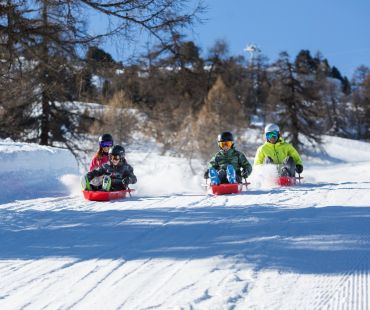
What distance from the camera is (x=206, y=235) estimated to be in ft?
16.2

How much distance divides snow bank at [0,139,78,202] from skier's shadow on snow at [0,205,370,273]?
3.18m

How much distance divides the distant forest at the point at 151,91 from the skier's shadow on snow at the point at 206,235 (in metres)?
3.27

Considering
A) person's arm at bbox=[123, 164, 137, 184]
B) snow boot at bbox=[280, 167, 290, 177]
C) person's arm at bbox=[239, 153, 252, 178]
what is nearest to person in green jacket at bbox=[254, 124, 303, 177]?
snow boot at bbox=[280, 167, 290, 177]

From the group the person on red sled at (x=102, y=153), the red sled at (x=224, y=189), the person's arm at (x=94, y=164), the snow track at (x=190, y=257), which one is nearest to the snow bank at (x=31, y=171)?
the person's arm at (x=94, y=164)

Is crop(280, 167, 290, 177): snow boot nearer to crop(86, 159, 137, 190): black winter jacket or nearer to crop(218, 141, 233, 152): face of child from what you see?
crop(218, 141, 233, 152): face of child

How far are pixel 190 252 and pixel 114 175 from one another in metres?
4.73

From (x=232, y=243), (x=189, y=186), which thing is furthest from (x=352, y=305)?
(x=189, y=186)

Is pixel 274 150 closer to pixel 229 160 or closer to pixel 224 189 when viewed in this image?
pixel 229 160

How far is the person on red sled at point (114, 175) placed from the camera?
27.7ft

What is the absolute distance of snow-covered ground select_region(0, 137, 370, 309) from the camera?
316 cm

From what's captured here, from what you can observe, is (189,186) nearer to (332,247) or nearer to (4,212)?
(4,212)

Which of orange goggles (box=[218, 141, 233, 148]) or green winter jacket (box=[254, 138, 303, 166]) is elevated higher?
orange goggles (box=[218, 141, 233, 148])

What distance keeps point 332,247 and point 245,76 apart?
56.3m

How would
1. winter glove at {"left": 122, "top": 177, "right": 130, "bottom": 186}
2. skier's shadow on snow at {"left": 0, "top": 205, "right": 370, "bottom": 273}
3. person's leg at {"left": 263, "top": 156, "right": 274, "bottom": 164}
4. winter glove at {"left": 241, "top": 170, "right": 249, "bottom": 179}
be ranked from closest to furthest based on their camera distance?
A: 1. skier's shadow on snow at {"left": 0, "top": 205, "right": 370, "bottom": 273}
2. winter glove at {"left": 122, "top": 177, "right": 130, "bottom": 186}
3. winter glove at {"left": 241, "top": 170, "right": 249, "bottom": 179}
4. person's leg at {"left": 263, "top": 156, "right": 274, "bottom": 164}
